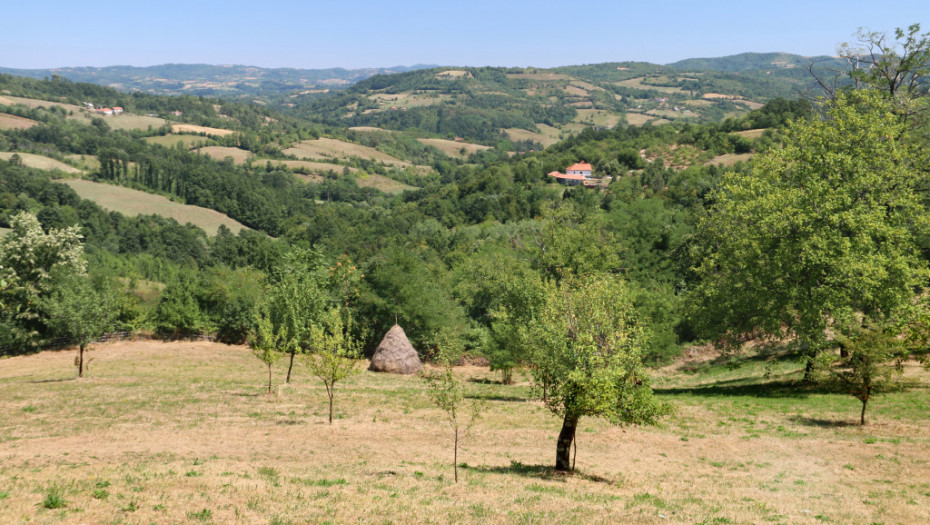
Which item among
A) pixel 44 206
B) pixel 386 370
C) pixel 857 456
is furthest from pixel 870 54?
pixel 44 206

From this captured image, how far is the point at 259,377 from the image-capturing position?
148ft

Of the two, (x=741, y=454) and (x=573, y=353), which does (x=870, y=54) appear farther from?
(x=573, y=353)

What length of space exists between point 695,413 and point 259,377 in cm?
3144

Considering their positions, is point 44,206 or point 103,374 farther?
point 44,206

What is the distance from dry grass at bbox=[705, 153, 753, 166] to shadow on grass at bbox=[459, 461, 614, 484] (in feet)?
389

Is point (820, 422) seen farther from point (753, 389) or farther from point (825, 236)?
point (825, 236)

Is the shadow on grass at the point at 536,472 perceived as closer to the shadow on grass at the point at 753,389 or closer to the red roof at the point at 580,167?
the shadow on grass at the point at 753,389

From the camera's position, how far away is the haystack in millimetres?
50938

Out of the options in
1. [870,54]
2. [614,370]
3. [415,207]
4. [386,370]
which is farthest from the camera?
[415,207]

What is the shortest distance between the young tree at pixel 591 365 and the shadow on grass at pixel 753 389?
17.4 m

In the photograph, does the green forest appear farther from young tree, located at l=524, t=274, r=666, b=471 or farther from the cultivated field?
the cultivated field

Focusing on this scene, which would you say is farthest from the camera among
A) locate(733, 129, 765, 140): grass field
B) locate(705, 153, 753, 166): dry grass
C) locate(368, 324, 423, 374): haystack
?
locate(733, 129, 765, 140): grass field

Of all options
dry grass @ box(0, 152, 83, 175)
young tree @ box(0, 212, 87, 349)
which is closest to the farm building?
young tree @ box(0, 212, 87, 349)

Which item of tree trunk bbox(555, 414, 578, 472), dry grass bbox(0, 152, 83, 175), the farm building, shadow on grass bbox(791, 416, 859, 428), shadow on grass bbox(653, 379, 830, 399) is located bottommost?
shadow on grass bbox(653, 379, 830, 399)
